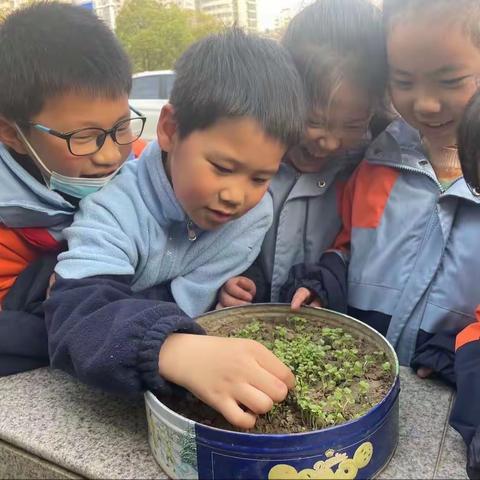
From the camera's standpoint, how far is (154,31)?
21.5m

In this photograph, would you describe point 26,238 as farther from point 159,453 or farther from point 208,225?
point 159,453

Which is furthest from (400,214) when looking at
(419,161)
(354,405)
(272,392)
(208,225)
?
(272,392)

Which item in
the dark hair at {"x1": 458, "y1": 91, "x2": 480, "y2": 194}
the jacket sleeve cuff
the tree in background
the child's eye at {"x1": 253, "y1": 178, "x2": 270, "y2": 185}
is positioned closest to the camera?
the jacket sleeve cuff

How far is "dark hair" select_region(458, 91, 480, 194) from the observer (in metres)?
1.54

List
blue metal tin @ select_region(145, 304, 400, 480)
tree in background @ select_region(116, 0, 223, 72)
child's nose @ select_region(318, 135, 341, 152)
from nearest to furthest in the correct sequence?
blue metal tin @ select_region(145, 304, 400, 480) < child's nose @ select_region(318, 135, 341, 152) < tree in background @ select_region(116, 0, 223, 72)

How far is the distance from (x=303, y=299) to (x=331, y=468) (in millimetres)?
673

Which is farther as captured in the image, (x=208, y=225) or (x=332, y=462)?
(x=208, y=225)

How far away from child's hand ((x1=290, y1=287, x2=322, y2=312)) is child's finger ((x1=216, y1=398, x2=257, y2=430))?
1.88 feet

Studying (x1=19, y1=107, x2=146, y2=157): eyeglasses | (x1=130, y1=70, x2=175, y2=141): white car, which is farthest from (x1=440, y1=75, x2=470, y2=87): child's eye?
(x1=130, y1=70, x2=175, y2=141): white car

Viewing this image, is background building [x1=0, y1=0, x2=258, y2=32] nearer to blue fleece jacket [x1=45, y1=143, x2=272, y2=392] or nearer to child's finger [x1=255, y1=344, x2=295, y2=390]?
blue fleece jacket [x1=45, y1=143, x2=272, y2=392]

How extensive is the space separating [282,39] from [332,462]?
1314 mm

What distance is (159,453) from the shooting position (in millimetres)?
1403

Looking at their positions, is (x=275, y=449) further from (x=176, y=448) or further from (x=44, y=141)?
(x=44, y=141)

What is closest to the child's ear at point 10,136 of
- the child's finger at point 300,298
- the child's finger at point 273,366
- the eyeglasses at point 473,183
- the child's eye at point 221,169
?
the child's eye at point 221,169
